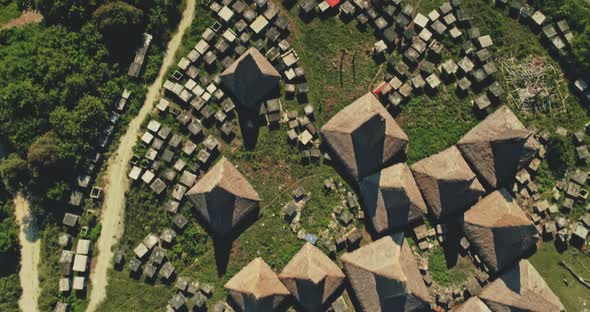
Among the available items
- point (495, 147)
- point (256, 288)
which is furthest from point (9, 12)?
point (495, 147)

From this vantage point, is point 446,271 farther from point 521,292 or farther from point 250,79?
point 250,79

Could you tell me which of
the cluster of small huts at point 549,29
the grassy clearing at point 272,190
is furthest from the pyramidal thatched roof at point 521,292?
the cluster of small huts at point 549,29

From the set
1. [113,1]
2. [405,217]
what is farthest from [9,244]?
[405,217]

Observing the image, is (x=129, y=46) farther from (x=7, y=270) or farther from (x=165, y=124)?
(x=7, y=270)

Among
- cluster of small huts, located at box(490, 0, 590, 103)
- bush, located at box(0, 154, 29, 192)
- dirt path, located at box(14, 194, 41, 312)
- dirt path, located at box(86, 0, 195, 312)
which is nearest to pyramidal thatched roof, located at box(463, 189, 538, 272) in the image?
cluster of small huts, located at box(490, 0, 590, 103)

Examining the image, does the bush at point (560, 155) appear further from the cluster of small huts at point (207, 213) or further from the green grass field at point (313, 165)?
the cluster of small huts at point (207, 213)

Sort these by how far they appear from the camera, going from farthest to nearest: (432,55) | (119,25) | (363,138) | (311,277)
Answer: (432,55) → (119,25) → (363,138) → (311,277)
